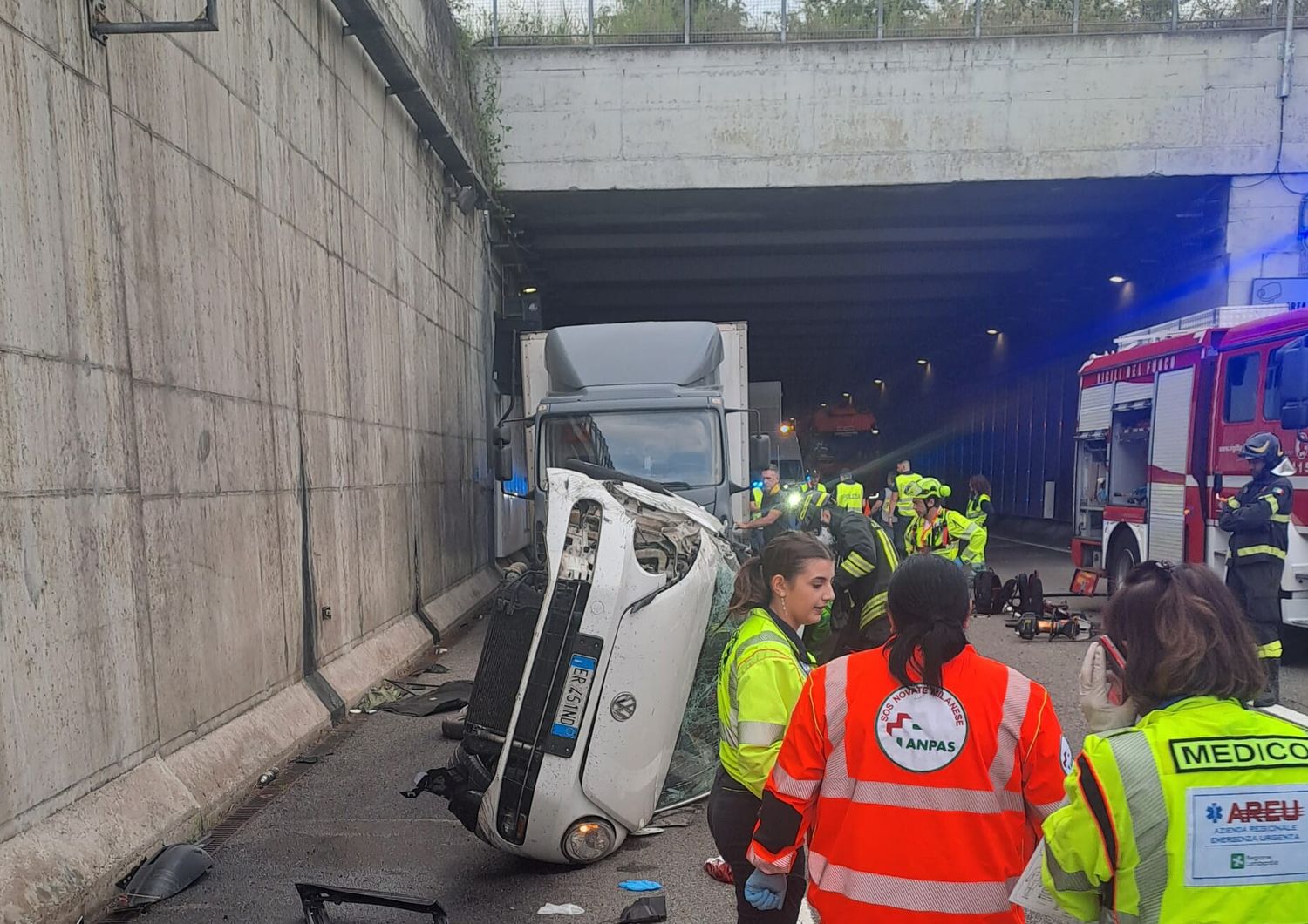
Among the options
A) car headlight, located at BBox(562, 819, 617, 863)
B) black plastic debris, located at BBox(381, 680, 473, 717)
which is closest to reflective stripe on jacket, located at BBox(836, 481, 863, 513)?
black plastic debris, located at BBox(381, 680, 473, 717)

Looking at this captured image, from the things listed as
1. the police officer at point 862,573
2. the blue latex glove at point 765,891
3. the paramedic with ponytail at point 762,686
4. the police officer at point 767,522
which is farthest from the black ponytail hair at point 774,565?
the police officer at point 767,522

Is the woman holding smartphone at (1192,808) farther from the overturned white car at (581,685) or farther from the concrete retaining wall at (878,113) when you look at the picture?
the concrete retaining wall at (878,113)

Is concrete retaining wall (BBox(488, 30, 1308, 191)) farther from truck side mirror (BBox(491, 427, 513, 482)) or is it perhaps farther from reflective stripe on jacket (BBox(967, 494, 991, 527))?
reflective stripe on jacket (BBox(967, 494, 991, 527))

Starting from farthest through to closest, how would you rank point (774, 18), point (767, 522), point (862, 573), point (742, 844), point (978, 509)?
point (774, 18), point (767, 522), point (978, 509), point (862, 573), point (742, 844)

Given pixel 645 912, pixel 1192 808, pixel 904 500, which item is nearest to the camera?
pixel 1192 808

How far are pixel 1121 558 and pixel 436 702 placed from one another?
882 cm

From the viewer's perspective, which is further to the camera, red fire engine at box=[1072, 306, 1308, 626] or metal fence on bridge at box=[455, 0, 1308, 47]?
metal fence on bridge at box=[455, 0, 1308, 47]

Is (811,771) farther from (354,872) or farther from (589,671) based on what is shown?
(354,872)

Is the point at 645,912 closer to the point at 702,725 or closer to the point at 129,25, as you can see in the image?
the point at 702,725

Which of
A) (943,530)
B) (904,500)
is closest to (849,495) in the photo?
(904,500)

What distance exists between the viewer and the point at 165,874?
13.7 feet

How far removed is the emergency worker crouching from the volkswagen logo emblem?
6585 millimetres

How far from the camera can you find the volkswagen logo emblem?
4.17 m

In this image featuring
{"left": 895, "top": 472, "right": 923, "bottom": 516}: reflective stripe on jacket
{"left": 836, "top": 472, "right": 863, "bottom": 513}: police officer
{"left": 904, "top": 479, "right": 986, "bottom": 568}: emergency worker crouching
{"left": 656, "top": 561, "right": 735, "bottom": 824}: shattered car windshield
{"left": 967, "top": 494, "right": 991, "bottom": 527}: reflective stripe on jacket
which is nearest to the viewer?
{"left": 656, "top": 561, "right": 735, "bottom": 824}: shattered car windshield
